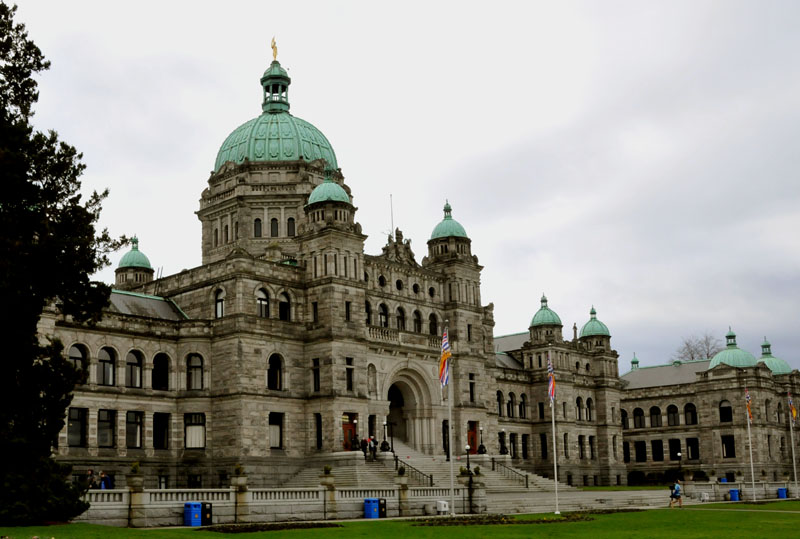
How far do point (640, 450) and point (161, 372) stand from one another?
221ft

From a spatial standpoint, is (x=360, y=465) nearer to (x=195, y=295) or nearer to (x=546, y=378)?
(x=195, y=295)

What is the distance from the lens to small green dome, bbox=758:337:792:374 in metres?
116

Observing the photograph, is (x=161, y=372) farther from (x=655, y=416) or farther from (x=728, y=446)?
(x=655, y=416)

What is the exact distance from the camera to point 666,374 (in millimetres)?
115125

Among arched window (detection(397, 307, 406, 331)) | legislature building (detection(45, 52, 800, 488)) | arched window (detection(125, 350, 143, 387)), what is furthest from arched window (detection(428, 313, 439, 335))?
arched window (detection(125, 350, 143, 387))

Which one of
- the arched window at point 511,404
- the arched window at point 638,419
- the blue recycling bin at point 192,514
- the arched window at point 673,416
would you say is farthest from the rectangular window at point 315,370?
the arched window at point 638,419

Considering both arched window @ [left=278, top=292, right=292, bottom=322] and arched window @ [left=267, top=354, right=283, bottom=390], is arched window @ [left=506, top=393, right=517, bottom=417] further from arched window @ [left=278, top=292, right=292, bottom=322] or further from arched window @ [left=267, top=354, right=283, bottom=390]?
arched window @ [left=267, top=354, right=283, bottom=390]

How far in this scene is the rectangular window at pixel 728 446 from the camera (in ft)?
341

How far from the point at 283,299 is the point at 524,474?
20905 mm

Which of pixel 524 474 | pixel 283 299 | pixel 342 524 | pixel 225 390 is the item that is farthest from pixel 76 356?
pixel 524 474

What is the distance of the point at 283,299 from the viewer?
64812mm

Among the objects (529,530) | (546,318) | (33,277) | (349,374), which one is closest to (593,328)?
(546,318)

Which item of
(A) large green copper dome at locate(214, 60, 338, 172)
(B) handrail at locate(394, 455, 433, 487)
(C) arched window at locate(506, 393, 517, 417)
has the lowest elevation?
(B) handrail at locate(394, 455, 433, 487)

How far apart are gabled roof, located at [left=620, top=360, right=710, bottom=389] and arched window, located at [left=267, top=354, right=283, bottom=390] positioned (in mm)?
60972
